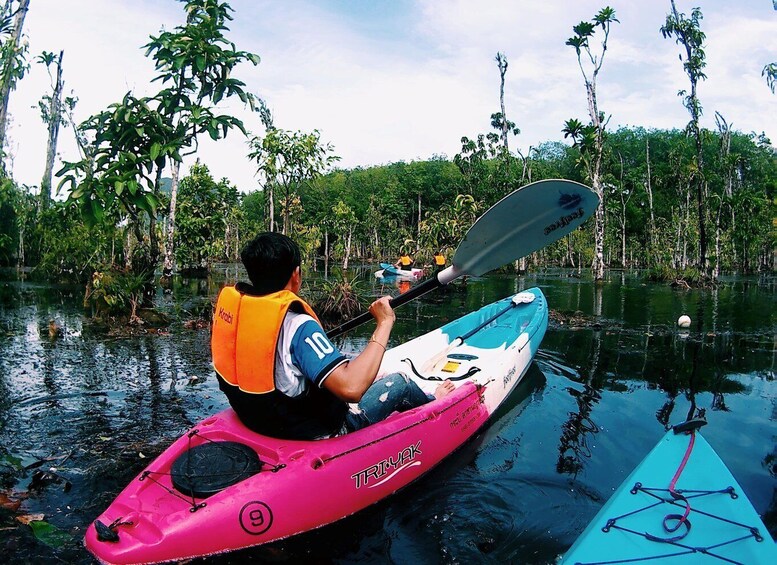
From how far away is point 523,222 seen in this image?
13.9 ft

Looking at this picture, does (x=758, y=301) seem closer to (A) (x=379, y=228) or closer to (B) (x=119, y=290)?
(B) (x=119, y=290)

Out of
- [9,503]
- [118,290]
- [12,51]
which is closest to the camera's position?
[9,503]

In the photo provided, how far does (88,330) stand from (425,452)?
670cm

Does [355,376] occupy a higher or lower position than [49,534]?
higher

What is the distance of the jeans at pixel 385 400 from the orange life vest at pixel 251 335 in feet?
2.57

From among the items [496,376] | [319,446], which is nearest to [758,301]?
[496,376]

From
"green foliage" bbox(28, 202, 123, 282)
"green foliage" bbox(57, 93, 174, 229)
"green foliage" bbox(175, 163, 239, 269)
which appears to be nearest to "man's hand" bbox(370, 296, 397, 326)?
"green foliage" bbox(57, 93, 174, 229)

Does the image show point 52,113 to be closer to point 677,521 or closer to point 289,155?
point 289,155

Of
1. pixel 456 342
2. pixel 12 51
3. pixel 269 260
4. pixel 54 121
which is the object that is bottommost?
pixel 456 342

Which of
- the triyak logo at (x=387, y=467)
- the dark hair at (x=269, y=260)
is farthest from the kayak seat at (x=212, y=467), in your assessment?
the dark hair at (x=269, y=260)

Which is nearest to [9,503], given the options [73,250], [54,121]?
[73,250]

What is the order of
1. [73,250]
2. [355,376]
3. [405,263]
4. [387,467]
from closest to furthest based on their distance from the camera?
[355,376] → [387,467] → [73,250] → [405,263]

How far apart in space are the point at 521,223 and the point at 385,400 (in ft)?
5.60

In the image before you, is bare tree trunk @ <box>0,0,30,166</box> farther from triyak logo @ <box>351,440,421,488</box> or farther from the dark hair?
triyak logo @ <box>351,440,421,488</box>
